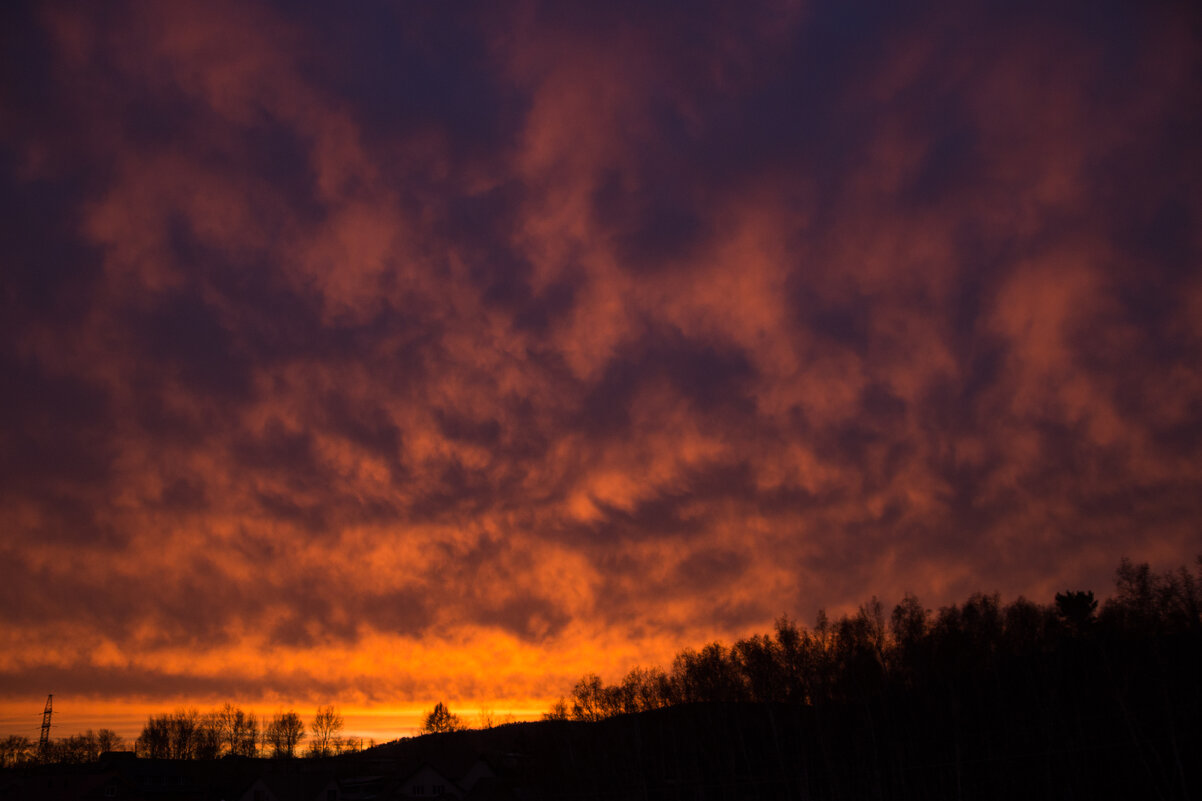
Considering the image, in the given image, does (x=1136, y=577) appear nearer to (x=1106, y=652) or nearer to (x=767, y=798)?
(x=1106, y=652)

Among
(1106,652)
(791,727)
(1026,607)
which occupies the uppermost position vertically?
(1026,607)

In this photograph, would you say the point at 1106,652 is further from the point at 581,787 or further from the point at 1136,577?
the point at 581,787

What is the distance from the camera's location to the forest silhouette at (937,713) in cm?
7844

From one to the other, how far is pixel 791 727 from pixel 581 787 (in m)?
35.9

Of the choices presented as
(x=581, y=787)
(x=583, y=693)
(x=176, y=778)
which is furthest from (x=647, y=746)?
(x=176, y=778)

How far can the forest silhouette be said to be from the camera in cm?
7844

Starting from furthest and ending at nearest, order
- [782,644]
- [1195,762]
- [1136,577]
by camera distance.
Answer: [782,644]
[1136,577]
[1195,762]

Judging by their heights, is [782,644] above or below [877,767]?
above

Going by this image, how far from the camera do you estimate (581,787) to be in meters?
123

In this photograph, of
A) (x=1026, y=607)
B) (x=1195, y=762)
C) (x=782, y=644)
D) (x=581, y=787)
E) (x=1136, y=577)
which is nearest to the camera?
(x=1195, y=762)

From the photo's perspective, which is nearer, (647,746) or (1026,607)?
(1026,607)

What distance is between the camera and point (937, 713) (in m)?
92.2

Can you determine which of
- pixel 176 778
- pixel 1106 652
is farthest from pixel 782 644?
pixel 176 778

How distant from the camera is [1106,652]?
84188 mm
